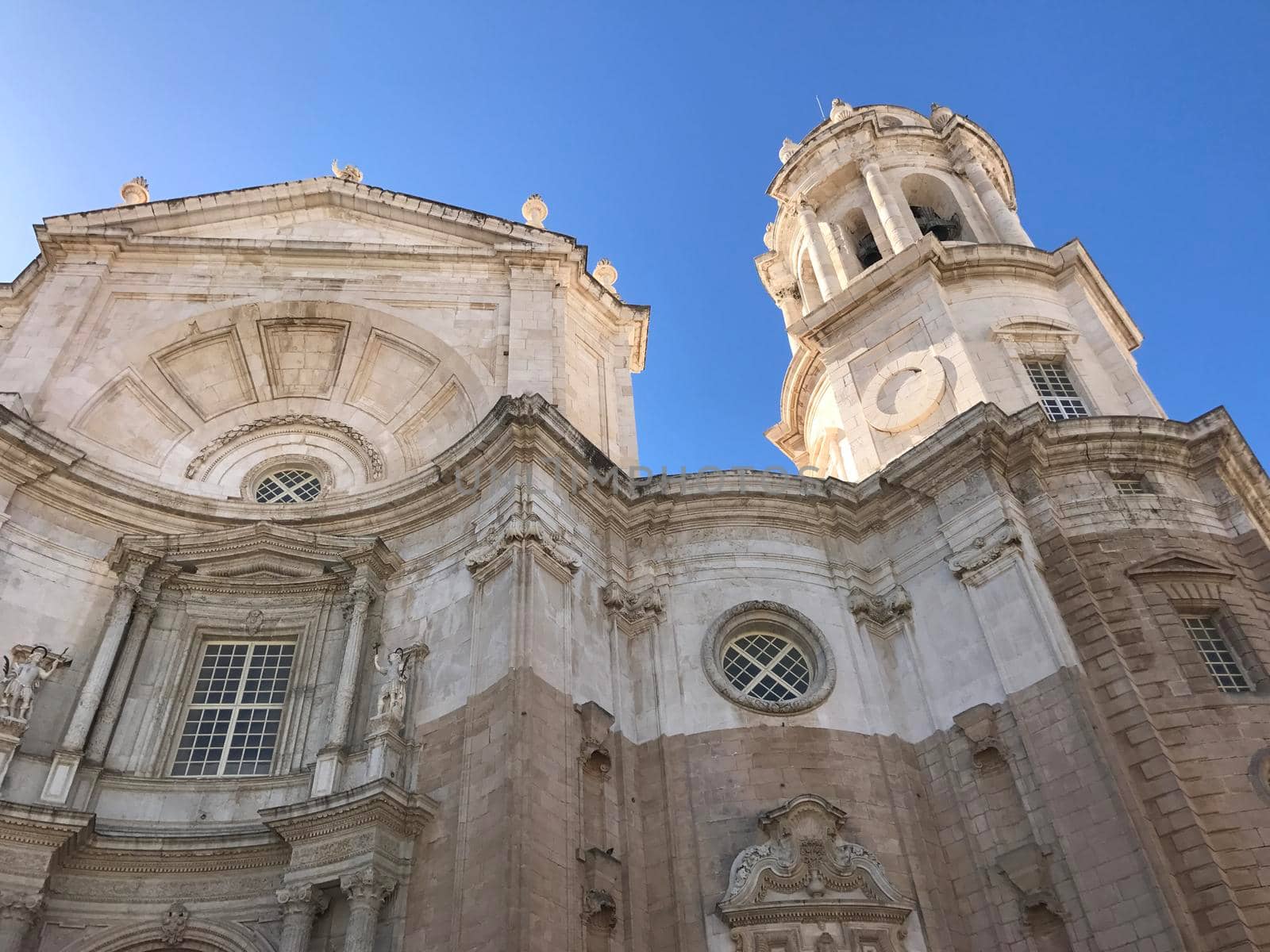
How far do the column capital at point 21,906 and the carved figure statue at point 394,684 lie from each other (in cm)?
544

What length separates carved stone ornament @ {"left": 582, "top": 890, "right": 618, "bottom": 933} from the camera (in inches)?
596

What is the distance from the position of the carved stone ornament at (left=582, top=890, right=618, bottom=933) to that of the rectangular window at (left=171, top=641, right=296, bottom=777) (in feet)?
21.9

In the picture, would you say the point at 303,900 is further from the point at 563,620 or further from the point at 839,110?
the point at 839,110

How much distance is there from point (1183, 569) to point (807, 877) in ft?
31.9

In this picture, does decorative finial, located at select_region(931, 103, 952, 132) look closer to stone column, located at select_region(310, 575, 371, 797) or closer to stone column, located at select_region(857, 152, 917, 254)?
stone column, located at select_region(857, 152, 917, 254)

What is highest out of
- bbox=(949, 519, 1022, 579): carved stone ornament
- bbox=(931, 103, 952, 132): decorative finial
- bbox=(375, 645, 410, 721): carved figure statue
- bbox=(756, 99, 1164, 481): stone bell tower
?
bbox=(931, 103, 952, 132): decorative finial

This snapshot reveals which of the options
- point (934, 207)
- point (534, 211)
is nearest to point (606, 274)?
point (534, 211)

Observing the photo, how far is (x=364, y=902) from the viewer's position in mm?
14898

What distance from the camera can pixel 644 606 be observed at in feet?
66.6

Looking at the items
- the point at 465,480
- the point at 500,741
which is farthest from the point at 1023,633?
the point at 465,480

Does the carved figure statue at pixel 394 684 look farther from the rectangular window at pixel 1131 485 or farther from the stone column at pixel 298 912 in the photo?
the rectangular window at pixel 1131 485

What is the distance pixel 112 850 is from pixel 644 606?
9.79 metres

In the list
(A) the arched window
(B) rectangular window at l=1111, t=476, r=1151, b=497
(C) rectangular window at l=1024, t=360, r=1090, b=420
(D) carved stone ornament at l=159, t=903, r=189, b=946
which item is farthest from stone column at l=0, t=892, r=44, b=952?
(A) the arched window

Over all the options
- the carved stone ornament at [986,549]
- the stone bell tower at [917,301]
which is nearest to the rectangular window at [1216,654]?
the carved stone ornament at [986,549]
